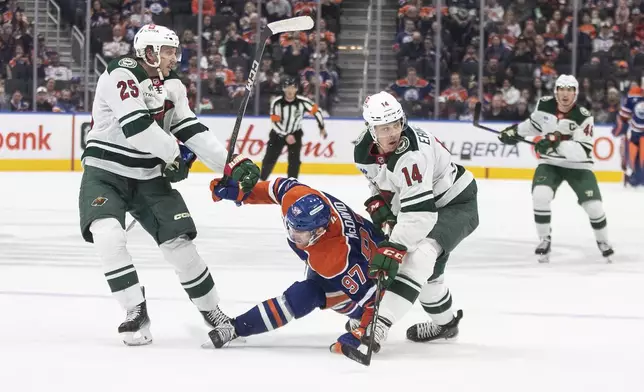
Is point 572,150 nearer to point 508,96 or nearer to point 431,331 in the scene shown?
point 431,331

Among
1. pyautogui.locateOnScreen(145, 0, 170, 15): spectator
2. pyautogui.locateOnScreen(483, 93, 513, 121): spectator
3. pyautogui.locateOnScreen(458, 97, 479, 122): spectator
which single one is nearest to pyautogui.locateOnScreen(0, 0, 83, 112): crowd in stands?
pyautogui.locateOnScreen(145, 0, 170, 15): spectator

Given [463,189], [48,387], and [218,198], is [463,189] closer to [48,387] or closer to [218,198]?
[218,198]

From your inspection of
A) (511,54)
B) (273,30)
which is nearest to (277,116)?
(511,54)

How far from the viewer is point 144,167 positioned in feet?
14.1

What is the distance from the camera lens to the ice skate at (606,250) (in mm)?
6965

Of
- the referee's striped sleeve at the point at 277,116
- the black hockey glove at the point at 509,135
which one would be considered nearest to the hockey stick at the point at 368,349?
the black hockey glove at the point at 509,135

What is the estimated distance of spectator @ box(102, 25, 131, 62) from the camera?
13758mm

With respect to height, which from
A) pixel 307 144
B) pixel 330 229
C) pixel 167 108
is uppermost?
pixel 167 108

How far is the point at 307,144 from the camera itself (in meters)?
13.2

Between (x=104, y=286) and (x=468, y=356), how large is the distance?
7.38 ft

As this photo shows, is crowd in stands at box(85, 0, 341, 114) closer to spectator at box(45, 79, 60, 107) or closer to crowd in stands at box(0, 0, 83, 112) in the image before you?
crowd in stands at box(0, 0, 83, 112)

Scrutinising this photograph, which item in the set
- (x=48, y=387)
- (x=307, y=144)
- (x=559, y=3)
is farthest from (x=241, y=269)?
(x=559, y=3)

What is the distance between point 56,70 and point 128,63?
9.61 meters

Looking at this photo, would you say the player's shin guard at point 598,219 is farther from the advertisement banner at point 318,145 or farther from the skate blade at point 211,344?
the advertisement banner at point 318,145
